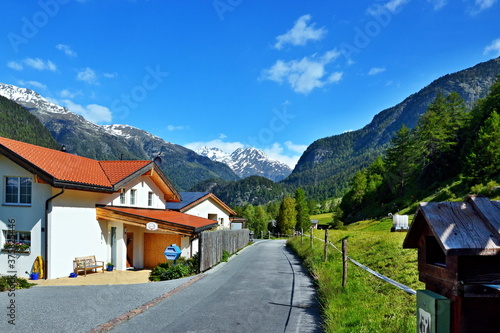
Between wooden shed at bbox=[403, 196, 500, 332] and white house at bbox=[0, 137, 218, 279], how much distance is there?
15.8 m

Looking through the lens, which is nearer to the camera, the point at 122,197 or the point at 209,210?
the point at 122,197

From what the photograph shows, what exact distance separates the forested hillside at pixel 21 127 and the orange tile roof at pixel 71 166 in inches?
4865

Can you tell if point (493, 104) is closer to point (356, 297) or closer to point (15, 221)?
point (356, 297)

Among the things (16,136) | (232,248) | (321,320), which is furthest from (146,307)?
(16,136)

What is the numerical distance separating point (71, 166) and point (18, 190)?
2881mm

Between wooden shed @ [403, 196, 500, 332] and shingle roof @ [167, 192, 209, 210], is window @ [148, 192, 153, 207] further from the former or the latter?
wooden shed @ [403, 196, 500, 332]

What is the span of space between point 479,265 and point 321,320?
262 inches

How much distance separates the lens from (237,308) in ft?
31.0

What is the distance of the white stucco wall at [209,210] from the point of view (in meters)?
28.9

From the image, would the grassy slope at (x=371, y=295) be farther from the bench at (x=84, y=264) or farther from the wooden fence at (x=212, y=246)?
the bench at (x=84, y=264)

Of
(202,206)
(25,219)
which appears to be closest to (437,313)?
(25,219)

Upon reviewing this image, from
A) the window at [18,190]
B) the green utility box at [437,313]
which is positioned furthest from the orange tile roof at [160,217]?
the green utility box at [437,313]

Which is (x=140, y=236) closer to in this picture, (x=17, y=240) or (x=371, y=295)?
(x=17, y=240)

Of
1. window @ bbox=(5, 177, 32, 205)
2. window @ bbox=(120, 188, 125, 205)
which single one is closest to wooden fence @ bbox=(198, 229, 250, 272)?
window @ bbox=(120, 188, 125, 205)
